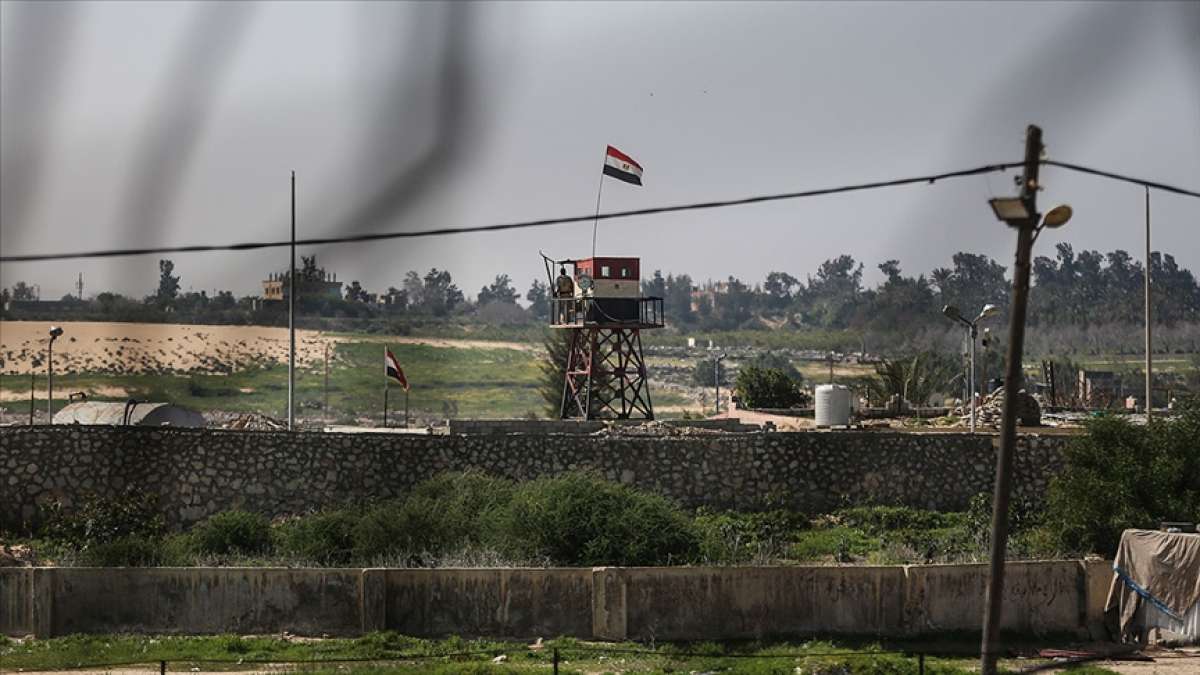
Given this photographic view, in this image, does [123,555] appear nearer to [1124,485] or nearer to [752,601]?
[752,601]

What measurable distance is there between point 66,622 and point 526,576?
521 centimetres

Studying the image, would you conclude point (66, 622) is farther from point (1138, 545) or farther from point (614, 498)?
point (1138, 545)

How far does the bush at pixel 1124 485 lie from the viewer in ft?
64.5

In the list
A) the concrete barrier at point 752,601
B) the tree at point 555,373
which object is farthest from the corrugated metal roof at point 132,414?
the tree at point 555,373

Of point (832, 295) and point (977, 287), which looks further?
point (832, 295)

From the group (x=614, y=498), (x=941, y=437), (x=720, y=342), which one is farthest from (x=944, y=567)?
(x=720, y=342)

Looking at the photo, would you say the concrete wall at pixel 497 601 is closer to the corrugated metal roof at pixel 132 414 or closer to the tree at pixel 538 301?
the corrugated metal roof at pixel 132 414

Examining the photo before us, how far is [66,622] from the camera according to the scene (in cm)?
1658

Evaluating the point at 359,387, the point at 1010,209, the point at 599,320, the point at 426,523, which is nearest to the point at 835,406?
the point at 599,320

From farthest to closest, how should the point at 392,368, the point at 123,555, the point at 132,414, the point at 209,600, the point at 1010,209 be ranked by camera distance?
the point at 392,368, the point at 132,414, the point at 123,555, the point at 209,600, the point at 1010,209

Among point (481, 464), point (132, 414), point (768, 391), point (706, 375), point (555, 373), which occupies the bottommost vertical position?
point (481, 464)

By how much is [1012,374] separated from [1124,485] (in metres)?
10.1

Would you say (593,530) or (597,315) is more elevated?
(597,315)

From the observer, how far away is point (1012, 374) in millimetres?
10930
